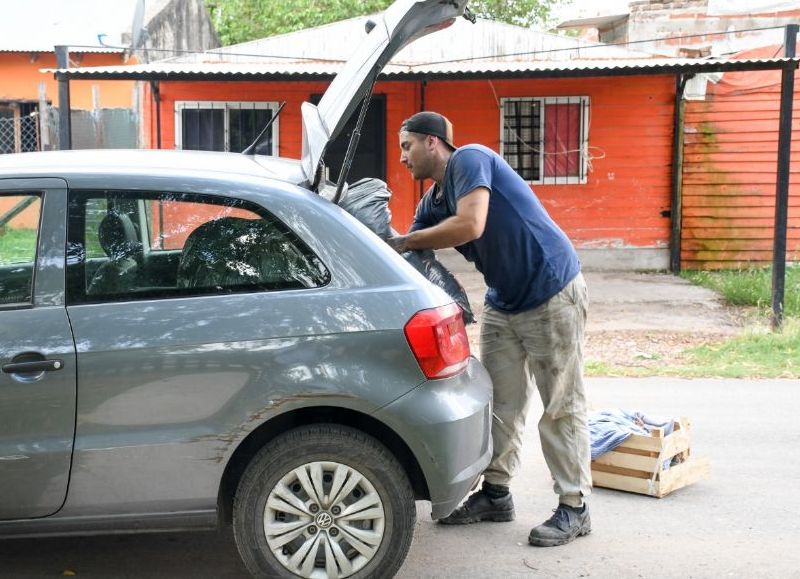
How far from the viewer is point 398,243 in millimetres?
4223

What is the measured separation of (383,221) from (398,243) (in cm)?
13

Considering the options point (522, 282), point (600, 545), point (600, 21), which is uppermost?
point (600, 21)

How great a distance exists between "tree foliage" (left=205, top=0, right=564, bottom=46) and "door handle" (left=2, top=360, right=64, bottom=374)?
24.2 meters

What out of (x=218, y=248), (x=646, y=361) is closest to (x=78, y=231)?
(x=218, y=248)

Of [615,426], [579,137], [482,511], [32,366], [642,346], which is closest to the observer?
[32,366]

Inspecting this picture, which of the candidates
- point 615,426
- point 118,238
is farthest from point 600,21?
point 118,238

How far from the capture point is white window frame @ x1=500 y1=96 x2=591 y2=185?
14180 mm

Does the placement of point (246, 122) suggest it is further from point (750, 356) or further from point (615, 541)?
point (615, 541)

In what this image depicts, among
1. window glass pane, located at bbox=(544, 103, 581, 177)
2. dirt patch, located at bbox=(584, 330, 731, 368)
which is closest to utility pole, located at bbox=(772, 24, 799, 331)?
dirt patch, located at bbox=(584, 330, 731, 368)

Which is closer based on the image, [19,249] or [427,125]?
[19,249]

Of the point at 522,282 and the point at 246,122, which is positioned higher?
the point at 246,122

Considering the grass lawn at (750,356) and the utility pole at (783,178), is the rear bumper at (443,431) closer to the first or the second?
the grass lawn at (750,356)

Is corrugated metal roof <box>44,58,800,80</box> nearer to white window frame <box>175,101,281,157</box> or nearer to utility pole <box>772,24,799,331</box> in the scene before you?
utility pole <box>772,24,799,331</box>

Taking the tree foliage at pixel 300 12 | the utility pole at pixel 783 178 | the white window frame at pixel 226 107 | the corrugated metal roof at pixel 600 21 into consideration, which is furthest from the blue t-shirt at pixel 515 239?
the tree foliage at pixel 300 12
